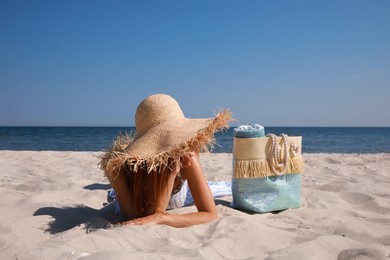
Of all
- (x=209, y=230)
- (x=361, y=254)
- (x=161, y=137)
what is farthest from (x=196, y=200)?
(x=361, y=254)

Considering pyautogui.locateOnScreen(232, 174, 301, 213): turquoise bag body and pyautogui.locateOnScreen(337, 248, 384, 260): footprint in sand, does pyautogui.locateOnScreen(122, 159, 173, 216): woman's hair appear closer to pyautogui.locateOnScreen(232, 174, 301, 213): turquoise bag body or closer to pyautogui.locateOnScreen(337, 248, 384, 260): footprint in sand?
pyautogui.locateOnScreen(232, 174, 301, 213): turquoise bag body

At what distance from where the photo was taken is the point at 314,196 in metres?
3.46

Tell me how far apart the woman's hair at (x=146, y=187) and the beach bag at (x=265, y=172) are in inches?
31.0

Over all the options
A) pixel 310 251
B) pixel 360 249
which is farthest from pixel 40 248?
pixel 360 249

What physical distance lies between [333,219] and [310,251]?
90cm

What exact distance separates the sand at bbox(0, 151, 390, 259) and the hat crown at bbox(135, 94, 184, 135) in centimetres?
73

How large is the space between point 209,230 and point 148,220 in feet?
1.36

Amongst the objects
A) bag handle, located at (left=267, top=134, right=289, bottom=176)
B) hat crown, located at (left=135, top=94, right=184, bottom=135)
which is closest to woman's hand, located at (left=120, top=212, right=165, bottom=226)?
hat crown, located at (left=135, top=94, right=184, bottom=135)

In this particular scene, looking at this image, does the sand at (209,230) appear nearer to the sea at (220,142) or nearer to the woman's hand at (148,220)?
the woman's hand at (148,220)

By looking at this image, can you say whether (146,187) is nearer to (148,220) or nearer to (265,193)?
(148,220)

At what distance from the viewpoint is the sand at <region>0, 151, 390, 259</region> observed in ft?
5.81

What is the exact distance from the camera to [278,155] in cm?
292

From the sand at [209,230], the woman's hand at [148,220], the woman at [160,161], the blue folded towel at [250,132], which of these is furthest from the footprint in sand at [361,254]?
the blue folded towel at [250,132]

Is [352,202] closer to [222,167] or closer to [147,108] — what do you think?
[147,108]
